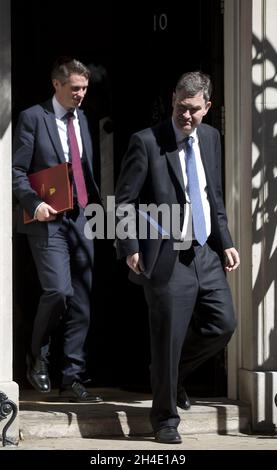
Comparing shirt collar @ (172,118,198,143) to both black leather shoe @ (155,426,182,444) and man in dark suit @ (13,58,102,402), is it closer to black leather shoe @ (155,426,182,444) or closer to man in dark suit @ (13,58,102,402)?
man in dark suit @ (13,58,102,402)

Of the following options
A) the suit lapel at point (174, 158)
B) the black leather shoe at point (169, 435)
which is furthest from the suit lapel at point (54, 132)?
the black leather shoe at point (169, 435)

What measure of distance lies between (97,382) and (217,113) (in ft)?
6.85

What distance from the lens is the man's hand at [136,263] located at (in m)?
8.20

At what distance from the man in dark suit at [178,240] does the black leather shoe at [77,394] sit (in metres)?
0.72

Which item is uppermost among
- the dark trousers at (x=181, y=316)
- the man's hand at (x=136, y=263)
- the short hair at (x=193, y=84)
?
the short hair at (x=193, y=84)

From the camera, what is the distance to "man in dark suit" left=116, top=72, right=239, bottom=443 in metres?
8.28

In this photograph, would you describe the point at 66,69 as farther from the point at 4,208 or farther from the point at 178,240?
the point at 178,240

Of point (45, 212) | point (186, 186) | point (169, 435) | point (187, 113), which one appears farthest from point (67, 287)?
point (187, 113)

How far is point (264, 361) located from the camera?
29.7ft

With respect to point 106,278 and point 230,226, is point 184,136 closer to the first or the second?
point 230,226

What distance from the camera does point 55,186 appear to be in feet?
28.3

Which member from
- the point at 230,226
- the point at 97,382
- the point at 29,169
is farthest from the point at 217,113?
the point at 97,382

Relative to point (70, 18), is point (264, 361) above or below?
below

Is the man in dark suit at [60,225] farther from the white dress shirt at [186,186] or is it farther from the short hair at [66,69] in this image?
the white dress shirt at [186,186]
